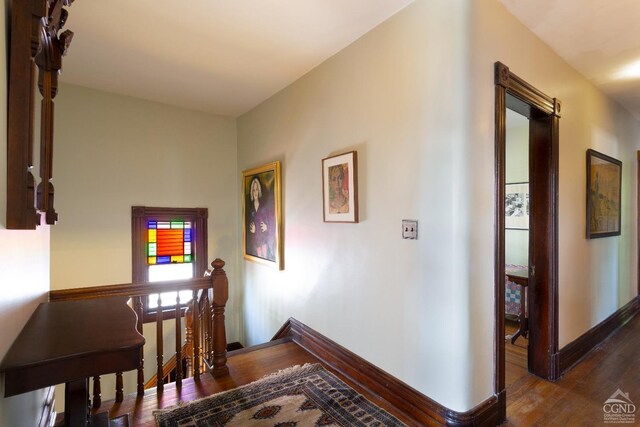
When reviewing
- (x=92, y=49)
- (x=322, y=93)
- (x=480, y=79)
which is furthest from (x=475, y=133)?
(x=92, y=49)

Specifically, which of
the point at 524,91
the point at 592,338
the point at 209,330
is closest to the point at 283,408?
the point at 209,330

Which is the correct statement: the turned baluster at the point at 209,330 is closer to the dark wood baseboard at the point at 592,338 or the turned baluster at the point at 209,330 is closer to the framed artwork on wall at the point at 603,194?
the dark wood baseboard at the point at 592,338

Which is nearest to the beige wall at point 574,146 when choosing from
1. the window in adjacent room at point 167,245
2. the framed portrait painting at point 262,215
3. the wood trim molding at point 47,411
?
the framed portrait painting at point 262,215

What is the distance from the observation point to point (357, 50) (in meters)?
2.46

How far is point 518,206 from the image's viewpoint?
4430mm

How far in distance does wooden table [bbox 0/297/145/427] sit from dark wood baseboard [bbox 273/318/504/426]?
163 centimetres

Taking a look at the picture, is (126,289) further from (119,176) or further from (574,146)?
(574,146)

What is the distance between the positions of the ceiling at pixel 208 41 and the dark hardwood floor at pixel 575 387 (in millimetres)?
2737

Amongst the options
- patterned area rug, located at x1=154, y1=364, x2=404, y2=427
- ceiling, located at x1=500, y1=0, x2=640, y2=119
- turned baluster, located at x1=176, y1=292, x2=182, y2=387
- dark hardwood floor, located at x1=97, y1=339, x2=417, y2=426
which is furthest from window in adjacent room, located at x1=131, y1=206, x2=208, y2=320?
ceiling, located at x1=500, y1=0, x2=640, y2=119

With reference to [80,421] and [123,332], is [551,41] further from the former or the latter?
[80,421]

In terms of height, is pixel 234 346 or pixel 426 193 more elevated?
pixel 426 193

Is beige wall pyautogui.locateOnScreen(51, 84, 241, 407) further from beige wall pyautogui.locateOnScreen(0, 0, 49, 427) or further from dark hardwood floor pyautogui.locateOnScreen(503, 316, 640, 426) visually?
dark hardwood floor pyautogui.locateOnScreen(503, 316, 640, 426)

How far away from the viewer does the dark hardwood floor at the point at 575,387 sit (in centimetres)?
197

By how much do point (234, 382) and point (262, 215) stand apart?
1915 mm
